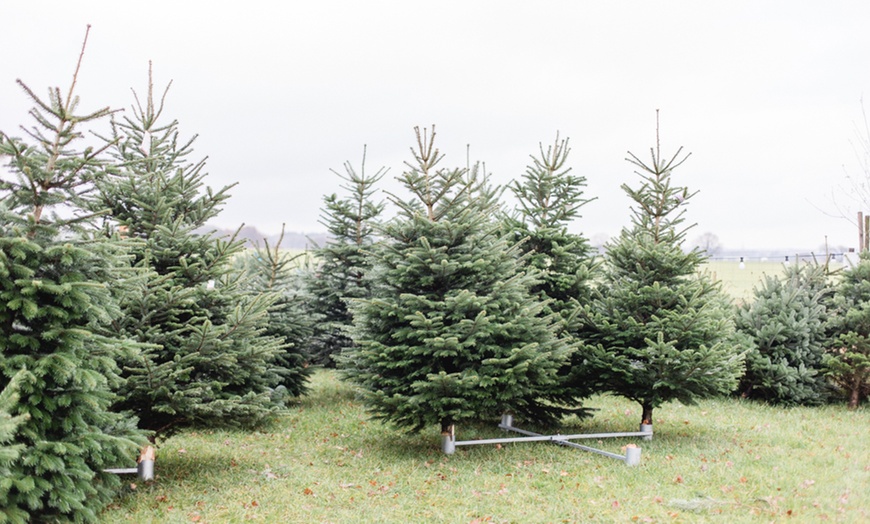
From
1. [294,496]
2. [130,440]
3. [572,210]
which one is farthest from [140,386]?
[572,210]

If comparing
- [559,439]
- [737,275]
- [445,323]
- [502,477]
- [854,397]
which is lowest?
[502,477]

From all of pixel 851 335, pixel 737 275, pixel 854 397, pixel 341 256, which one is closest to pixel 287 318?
pixel 341 256

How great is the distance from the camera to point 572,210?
10.3m

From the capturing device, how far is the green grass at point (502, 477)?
6.34 meters

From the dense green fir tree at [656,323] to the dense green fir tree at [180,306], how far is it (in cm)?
460

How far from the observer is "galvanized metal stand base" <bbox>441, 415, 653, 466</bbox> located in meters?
8.09

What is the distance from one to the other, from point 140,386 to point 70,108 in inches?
107

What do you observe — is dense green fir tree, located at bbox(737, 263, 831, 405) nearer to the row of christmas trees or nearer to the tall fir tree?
the row of christmas trees

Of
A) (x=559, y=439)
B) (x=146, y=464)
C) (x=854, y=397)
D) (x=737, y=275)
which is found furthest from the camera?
(x=737, y=275)

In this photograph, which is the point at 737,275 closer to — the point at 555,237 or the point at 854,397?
the point at 854,397

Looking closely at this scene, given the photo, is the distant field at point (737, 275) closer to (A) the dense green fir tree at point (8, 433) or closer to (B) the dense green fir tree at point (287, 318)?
(B) the dense green fir tree at point (287, 318)

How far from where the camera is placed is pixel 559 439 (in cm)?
889

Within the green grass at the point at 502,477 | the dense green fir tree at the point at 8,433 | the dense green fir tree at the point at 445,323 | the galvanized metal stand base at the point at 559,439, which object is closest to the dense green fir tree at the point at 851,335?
the green grass at the point at 502,477

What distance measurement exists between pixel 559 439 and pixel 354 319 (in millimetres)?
3187
